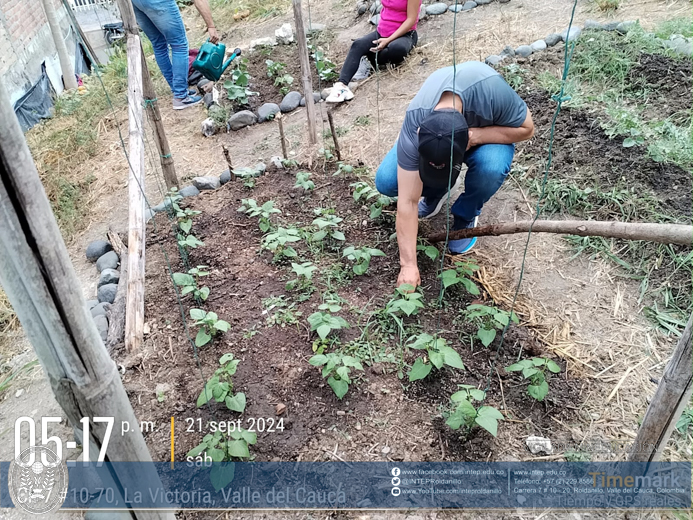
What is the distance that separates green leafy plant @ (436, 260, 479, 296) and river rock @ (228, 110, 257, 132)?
2882mm

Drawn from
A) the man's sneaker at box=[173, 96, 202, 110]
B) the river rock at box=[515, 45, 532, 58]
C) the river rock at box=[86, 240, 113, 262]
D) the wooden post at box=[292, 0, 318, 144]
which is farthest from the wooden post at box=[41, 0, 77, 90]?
the river rock at box=[515, 45, 532, 58]

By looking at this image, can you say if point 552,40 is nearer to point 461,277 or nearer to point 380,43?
point 380,43

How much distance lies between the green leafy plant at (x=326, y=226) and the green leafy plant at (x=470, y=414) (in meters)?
1.20

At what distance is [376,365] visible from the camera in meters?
2.21

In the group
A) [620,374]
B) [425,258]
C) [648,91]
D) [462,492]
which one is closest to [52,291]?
[462,492]

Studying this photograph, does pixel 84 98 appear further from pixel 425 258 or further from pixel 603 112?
pixel 603 112

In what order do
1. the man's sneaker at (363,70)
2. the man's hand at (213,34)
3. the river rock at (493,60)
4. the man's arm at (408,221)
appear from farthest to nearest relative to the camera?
the man's hand at (213,34) < the man's sneaker at (363,70) < the river rock at (493,60) < the man's arm at (408,221)

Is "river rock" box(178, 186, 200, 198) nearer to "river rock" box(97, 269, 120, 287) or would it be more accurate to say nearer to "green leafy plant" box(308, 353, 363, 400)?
"river rock" box(97, 269, 120, 287)

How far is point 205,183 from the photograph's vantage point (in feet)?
11.9

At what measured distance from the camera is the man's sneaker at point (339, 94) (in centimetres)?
456

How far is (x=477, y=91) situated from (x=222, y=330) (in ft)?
5.55

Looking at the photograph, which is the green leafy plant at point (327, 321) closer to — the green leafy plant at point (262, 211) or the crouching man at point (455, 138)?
the crouching man at point (455, 138)

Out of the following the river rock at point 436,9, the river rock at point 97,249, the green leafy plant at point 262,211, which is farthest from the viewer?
the river rock at point 436,9

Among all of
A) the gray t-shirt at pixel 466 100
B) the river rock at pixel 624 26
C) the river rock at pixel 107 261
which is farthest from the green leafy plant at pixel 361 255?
the river rock at pixel 624 26
